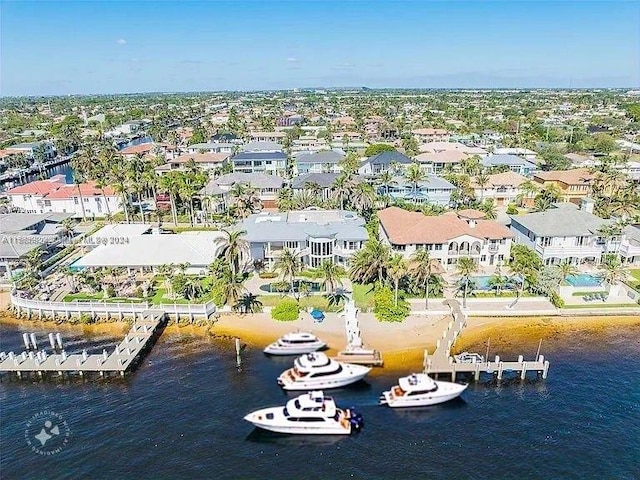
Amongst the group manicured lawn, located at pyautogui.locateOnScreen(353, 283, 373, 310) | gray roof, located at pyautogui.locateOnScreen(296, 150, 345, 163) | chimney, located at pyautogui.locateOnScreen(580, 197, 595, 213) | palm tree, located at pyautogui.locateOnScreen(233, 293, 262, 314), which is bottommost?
manicured lawn, located at pyautogui.locateOnScreen(353, 283, 373, 310)

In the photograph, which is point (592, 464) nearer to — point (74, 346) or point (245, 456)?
point (245, 456)

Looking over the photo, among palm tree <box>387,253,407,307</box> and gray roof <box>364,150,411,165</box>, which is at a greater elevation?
gray roof <box>364,150,411,165</box>

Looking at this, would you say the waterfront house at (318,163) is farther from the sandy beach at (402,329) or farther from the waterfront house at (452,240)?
the sandy beach at (402,329)

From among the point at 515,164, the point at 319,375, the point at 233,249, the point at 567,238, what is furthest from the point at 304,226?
the point at 515,164

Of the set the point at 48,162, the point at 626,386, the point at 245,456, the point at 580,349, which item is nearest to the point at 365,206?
the point at 580,349

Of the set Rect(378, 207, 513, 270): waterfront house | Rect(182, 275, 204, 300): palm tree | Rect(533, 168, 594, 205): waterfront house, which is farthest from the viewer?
Rect(533, 168, 594, 205): waterfront house

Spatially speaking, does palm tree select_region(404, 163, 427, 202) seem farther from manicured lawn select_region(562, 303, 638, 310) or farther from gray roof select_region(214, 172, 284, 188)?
manicured lawn select_region(562, 303, 638, 310)

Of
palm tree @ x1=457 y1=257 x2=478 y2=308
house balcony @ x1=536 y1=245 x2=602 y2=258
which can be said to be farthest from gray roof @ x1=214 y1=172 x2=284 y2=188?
house balcony @ x1=536 y1=245 x2=602 y2=258
